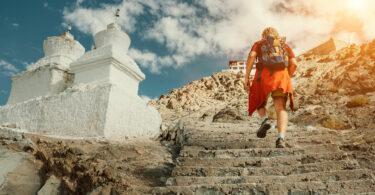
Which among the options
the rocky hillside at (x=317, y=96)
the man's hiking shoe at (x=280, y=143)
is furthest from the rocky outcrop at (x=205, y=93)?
the man's hiking shoe at (x=280, y=143)

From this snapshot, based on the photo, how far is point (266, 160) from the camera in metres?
3.28

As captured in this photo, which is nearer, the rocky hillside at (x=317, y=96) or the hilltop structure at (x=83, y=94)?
the hilltop structure at (x=83, y=94)

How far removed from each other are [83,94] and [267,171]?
4.39 m

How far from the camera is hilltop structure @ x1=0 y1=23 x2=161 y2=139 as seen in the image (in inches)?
Result: 220

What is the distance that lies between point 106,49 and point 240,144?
164 inches

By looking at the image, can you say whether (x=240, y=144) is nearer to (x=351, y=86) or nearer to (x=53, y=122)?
(x=53, y=122)

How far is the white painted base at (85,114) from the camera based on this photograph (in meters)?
5.46

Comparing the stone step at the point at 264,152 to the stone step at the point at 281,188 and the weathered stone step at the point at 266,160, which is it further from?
the stone step at the point at 281,188

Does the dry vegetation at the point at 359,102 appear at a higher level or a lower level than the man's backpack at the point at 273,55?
higher

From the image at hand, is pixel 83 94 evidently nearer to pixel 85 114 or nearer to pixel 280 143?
pixel 85 114

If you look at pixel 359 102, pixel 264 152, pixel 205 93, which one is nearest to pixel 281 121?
pixel 264 152

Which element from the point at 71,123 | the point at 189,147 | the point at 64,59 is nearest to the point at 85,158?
the point at 189,147

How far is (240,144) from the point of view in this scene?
13.3 ft

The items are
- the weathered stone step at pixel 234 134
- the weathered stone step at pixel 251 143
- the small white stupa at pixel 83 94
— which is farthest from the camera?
the small white stupa at pixel 83 94
